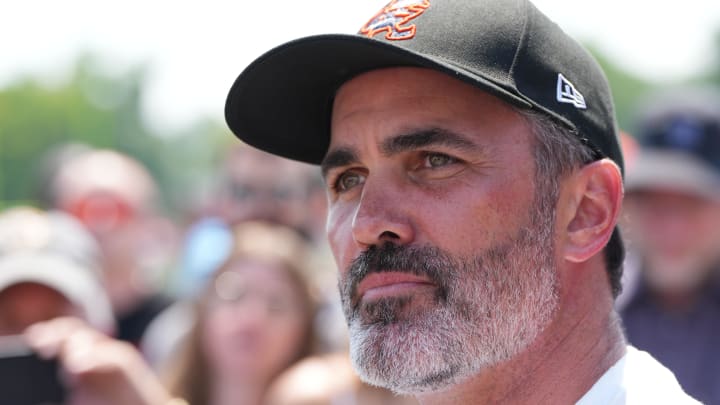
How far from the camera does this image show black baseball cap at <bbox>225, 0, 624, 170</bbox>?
2578 millimetres

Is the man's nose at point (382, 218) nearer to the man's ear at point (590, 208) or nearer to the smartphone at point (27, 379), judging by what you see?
the man's ear at point (590, 208)

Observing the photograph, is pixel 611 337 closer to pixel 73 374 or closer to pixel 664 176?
pixel 73 374

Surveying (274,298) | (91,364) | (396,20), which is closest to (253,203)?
(274,298)

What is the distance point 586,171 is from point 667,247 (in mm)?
3027

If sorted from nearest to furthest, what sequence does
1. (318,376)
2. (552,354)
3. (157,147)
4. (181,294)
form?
(552,354) < (318,376) < (181,294) < (157,147)

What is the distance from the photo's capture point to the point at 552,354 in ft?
8.75

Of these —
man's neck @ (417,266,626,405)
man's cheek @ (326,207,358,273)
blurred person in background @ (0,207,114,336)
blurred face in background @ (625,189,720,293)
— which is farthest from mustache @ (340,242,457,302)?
blurred face in background @ (625,189,720,293)

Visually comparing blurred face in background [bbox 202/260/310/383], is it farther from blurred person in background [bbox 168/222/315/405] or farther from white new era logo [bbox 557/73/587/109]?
white new era logo [bbox 557/73/587/109]

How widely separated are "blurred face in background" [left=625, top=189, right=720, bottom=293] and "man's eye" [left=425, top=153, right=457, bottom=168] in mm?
3082

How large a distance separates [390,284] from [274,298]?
95.1 inches

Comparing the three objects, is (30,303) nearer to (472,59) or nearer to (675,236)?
(472,59)

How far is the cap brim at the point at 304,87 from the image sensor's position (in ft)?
8.44

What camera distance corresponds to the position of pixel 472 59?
258 centimetres

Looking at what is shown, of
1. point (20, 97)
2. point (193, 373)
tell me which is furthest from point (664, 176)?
point (20, 97)
